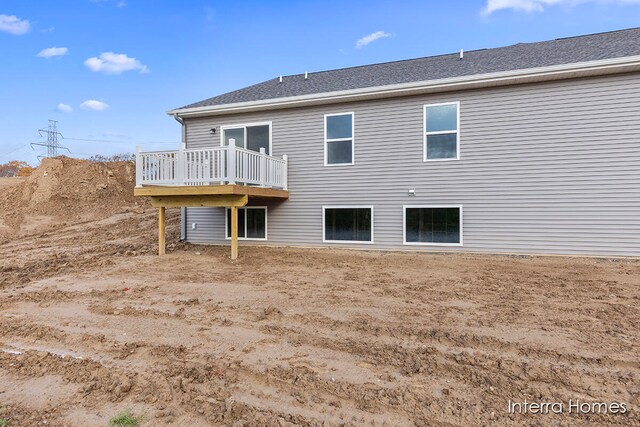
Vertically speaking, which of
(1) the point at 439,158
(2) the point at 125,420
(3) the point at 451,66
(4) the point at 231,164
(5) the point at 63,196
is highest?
(3) the point at 451,66

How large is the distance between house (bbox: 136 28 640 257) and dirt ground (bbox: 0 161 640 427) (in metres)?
1.62

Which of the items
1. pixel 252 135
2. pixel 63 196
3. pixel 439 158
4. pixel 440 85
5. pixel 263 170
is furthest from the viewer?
pixel 63 196

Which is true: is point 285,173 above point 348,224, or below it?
above

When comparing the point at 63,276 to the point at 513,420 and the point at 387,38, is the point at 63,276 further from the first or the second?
the point at 387,38

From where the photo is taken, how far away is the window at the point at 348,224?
9359mm

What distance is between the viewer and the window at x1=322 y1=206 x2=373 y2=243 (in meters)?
9.36

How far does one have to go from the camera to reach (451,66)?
969cm

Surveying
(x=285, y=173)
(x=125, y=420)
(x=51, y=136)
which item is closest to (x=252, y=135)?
(x=285, y=173)

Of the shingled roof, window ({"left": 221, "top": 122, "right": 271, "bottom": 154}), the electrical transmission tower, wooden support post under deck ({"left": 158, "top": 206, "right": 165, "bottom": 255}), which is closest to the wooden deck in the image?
wooden support post under deck ({"left": 158, "top": 206, "right": 165, "bottom": 255})

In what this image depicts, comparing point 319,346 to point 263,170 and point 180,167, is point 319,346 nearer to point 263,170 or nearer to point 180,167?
point 263,170

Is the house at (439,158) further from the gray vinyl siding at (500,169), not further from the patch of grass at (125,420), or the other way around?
the patch of grass at (125,420)

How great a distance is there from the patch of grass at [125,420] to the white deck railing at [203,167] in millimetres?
6039

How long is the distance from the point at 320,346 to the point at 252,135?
325 inches

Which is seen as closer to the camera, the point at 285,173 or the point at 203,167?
the point at 203,167
